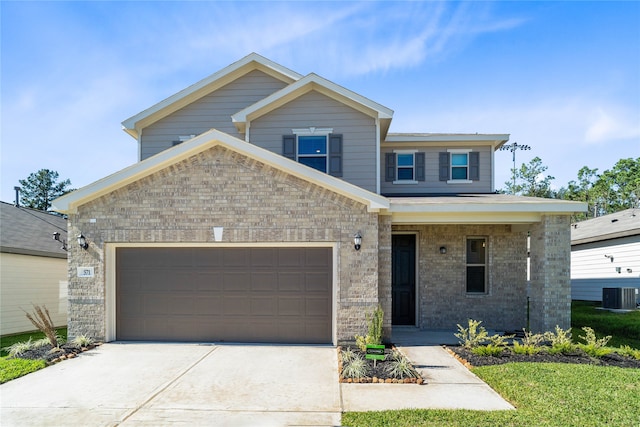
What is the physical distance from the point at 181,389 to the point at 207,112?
8.31m

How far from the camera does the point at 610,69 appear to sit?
37.5 feet

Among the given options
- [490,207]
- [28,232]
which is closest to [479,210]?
[490,207]

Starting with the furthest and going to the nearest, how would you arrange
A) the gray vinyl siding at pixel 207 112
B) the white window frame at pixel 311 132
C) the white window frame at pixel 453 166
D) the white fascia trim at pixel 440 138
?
the white window frame at pixel 453 166
the white fascia trim at pixel 440 138
the gray vinyl siding at pixel 207 112
the white window frame at pixel 311 132

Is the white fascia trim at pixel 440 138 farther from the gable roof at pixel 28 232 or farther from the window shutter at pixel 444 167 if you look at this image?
the gable roof at pixel 28 232

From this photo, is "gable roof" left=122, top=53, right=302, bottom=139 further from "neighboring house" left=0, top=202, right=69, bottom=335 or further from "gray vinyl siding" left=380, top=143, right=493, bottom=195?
"neighboring house" left=0, top=202, right=69, bottom=335

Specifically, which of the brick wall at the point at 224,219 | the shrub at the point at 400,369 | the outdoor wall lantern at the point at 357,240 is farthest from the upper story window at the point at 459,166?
the shrub at the point at 400,369

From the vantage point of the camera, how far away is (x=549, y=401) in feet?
17.5

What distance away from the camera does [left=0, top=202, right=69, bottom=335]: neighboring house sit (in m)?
10.7

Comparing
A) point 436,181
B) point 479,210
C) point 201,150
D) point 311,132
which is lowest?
point 479,210

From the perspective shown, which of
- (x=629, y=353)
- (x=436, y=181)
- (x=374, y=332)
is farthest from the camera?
(x=436, y=181)

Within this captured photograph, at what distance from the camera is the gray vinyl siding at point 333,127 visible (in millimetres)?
10812

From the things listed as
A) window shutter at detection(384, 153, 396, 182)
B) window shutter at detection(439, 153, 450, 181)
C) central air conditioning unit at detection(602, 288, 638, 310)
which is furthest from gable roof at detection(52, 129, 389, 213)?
central air conditioning unit at detection(602, 288, 638, 310)

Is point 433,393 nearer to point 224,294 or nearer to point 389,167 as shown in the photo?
point 224,294

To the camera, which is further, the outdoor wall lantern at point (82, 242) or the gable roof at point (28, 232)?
the gable roof at point (28, 232)
